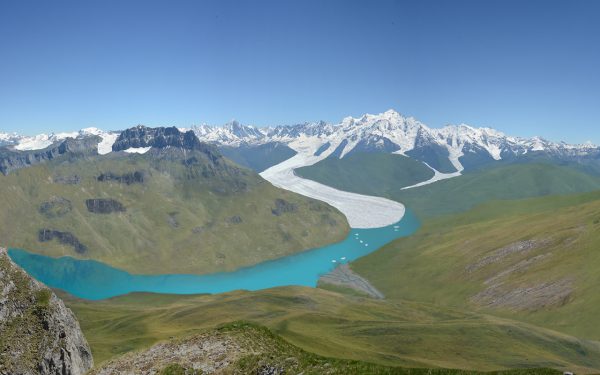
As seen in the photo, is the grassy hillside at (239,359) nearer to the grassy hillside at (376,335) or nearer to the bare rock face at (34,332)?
the bare rock face at (34,332)

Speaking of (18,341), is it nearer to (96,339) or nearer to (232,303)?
(96,339)

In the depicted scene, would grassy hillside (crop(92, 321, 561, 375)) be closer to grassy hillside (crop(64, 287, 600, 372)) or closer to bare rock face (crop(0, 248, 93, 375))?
bare rock face (crop(0, 248, 93, 375))

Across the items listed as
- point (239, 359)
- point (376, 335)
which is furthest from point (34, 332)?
point (376, 335)

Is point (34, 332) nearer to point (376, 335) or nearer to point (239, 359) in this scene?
point (239, 359)

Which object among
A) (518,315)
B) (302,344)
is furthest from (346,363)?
(518,315)

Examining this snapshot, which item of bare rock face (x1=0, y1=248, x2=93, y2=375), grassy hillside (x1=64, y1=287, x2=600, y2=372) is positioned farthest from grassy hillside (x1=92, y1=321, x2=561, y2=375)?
grassy hillside (x1=64, y1=287, x2=600, y2=372)

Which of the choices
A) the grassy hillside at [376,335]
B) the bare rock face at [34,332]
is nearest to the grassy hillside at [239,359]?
the bare rock face at [34,332]
